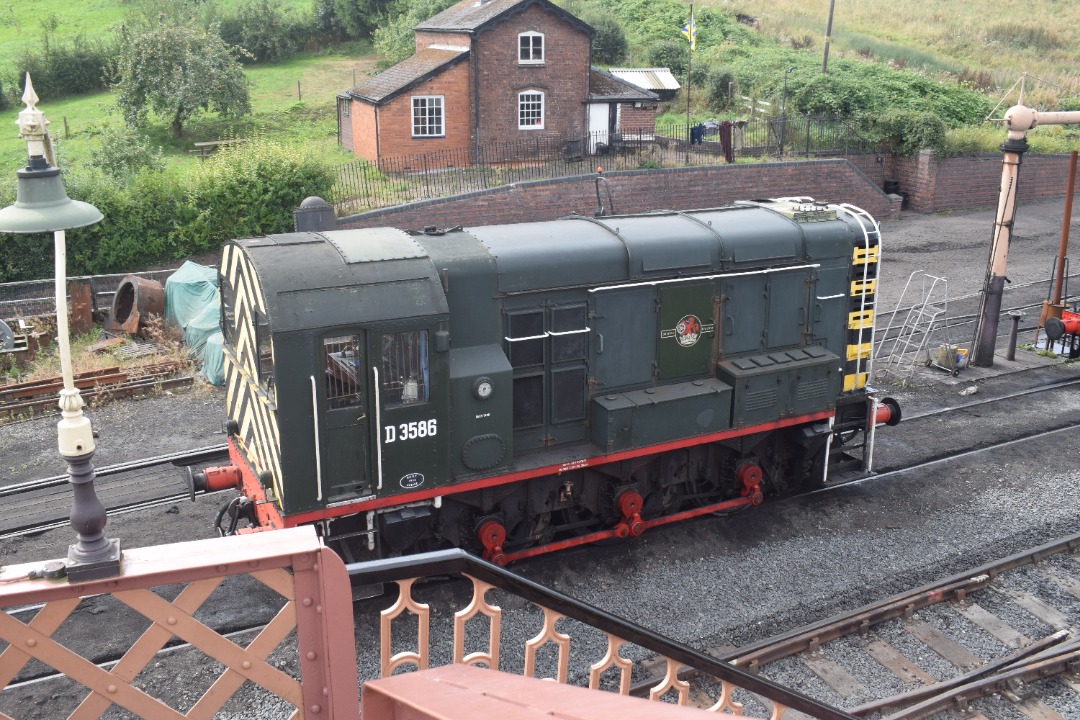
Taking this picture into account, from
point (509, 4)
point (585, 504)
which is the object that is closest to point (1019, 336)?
point (585, 504)

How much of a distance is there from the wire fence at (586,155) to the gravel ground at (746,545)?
39.3 ft

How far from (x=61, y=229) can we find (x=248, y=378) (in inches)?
220

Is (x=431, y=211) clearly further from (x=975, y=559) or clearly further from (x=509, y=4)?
(x=975, y=559)

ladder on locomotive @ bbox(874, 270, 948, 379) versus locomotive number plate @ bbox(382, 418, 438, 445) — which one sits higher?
locomotive number plate @ bbox(382, 418, 438, 445)

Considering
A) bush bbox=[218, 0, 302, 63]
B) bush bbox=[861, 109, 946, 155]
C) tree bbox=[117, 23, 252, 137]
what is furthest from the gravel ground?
bush bbox=[218, 0, 302, 63]

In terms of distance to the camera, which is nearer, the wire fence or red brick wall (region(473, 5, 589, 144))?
the wire fence

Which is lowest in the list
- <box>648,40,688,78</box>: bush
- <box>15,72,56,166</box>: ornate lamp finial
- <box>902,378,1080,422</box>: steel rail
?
<box>902,378,1080,422</box>: steel rail

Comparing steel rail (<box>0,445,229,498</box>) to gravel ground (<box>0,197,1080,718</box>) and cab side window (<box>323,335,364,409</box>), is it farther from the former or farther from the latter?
cab side window (<box>323,335,364,409</box>)

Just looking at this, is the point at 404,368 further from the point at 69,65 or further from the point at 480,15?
the point at 69,65

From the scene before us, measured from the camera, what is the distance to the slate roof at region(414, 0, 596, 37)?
1148 inches

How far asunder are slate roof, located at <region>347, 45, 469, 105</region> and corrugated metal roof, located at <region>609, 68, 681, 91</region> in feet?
30.9

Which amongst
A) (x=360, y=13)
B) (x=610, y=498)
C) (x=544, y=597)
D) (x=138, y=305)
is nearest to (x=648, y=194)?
(x=138, y=305)

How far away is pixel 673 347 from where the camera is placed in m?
11.5

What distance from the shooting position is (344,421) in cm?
923
